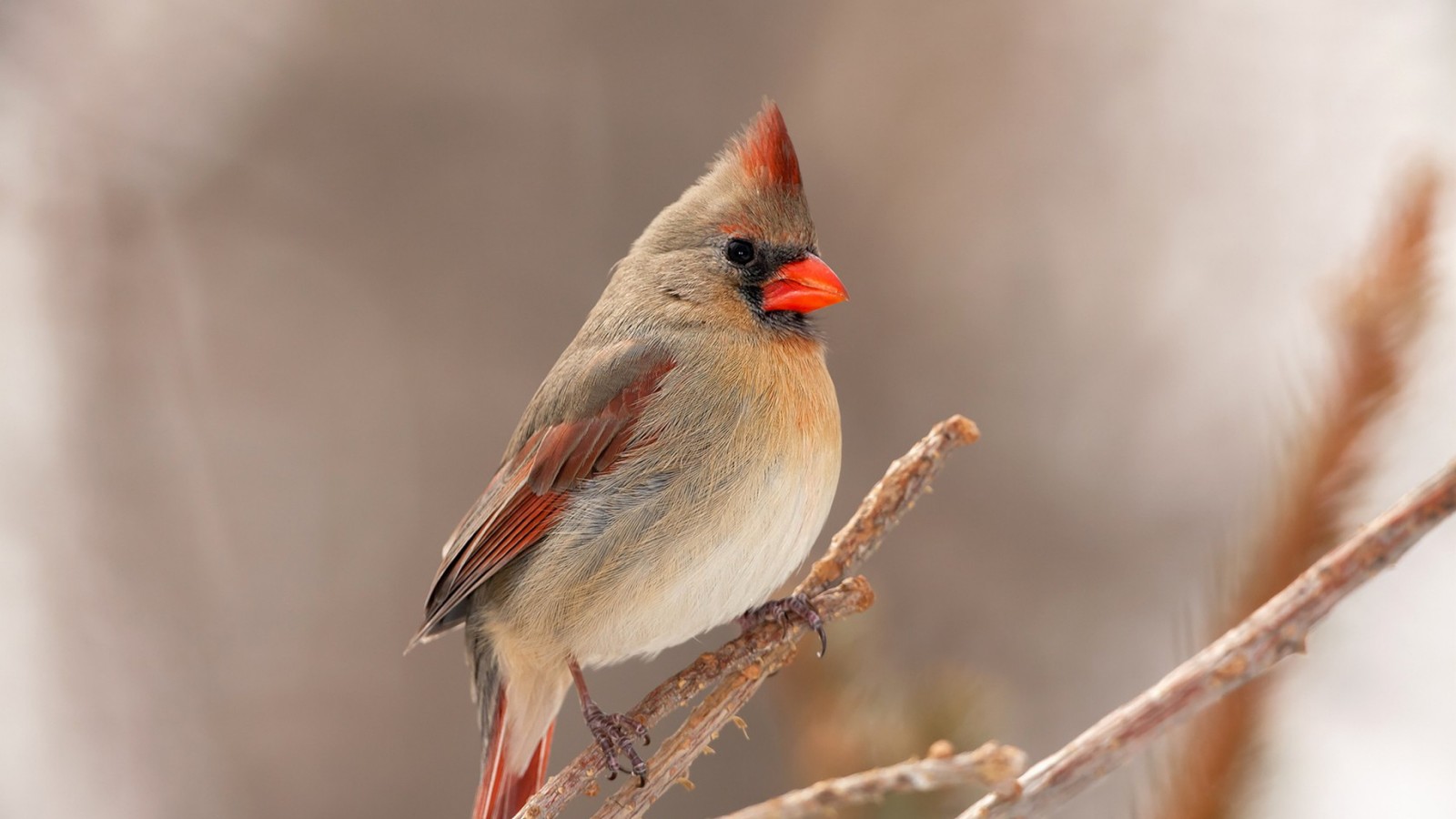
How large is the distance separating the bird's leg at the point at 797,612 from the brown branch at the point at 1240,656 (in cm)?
53

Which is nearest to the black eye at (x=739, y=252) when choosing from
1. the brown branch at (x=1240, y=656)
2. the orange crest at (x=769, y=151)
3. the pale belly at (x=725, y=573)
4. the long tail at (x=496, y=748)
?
the orange crest at (x=769, y=151)

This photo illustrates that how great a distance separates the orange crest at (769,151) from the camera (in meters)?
1.83

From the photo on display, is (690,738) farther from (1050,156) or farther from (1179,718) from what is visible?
(1050,156)

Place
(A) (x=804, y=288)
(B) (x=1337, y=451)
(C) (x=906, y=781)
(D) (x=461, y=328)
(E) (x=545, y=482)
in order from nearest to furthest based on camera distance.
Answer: (C) (x=906, y=781), (B) (x=1337, y=451), (E) (x=545, y=482), (A) (x=804, y=288), (D) (x=461, y=328)

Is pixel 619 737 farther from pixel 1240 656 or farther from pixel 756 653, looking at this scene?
pixel 1240 656

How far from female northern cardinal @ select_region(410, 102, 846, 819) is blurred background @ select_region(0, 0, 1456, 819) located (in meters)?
1.05

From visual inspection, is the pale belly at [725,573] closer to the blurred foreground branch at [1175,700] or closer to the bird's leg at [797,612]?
the bird's leg at [797,612]

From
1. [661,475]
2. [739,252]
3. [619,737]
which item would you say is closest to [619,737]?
[619,737]

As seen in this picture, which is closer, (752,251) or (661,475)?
(661,475)

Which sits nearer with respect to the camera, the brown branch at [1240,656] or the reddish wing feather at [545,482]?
the brown branch at [1240,656]

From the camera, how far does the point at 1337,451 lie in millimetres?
1148

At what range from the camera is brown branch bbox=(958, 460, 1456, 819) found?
2.70 ft

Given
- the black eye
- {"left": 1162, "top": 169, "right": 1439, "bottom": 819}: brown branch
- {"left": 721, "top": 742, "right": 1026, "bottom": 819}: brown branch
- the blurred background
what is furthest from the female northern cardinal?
the blurred background

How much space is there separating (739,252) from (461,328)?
4.08ft
